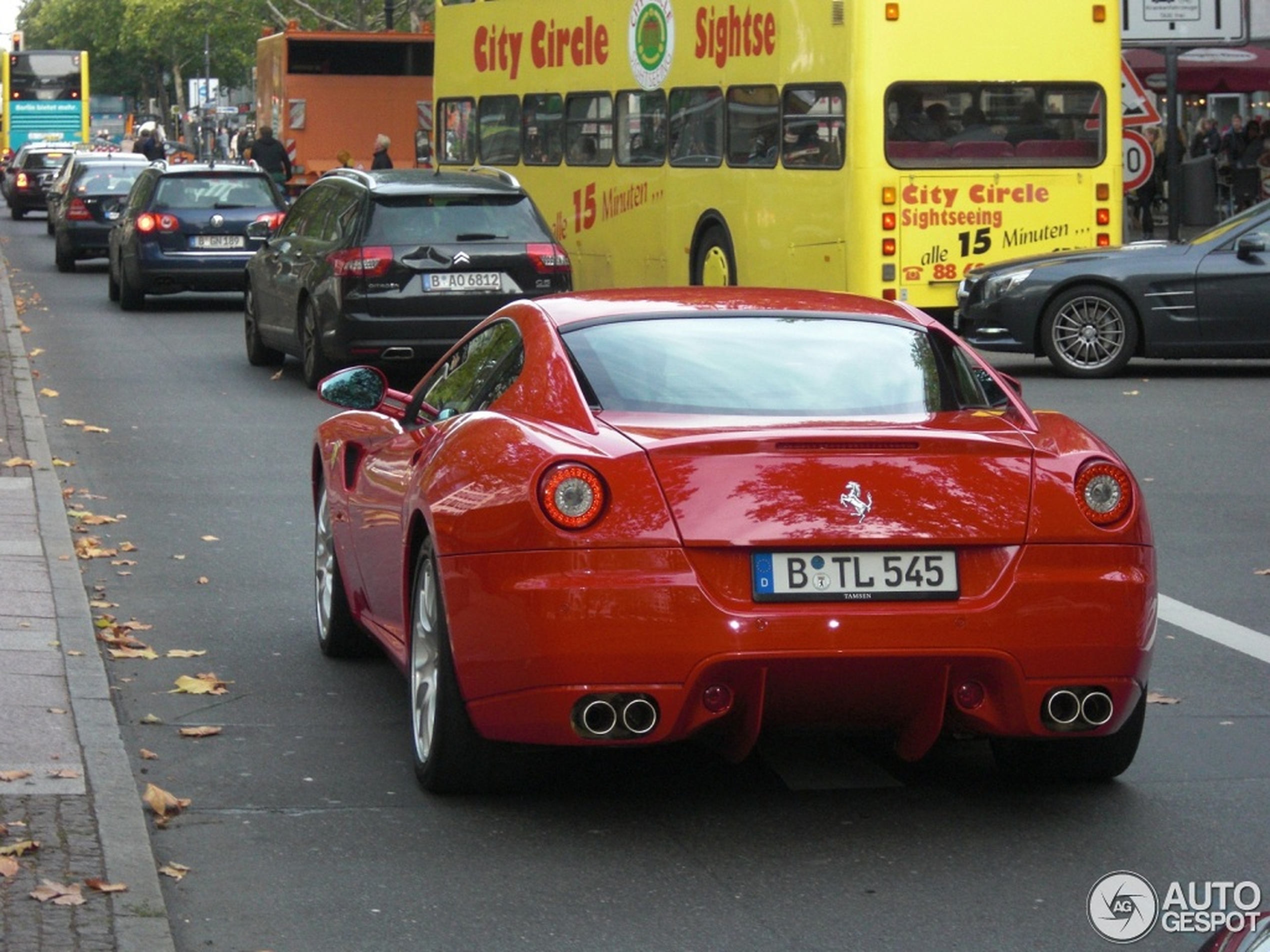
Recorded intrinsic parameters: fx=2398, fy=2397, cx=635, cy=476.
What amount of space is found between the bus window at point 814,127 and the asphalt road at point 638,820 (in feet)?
34.5

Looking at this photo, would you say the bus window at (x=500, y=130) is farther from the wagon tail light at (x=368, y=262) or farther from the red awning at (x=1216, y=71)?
the red awning at (x=1216, y=71)

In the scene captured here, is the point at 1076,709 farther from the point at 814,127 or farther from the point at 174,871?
the point at 814,127

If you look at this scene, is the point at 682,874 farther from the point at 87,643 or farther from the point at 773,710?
the point at 87,643

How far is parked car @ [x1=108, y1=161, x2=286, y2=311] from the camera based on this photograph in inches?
1014

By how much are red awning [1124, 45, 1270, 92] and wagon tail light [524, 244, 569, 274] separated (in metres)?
19.2

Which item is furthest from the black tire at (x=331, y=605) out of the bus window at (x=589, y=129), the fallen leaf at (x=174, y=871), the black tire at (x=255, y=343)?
the bus window at (x=589, y=129)

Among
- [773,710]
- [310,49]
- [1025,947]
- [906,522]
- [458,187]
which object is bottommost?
[1025,947]

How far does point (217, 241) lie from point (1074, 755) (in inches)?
827

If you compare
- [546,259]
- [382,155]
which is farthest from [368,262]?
[382,155]

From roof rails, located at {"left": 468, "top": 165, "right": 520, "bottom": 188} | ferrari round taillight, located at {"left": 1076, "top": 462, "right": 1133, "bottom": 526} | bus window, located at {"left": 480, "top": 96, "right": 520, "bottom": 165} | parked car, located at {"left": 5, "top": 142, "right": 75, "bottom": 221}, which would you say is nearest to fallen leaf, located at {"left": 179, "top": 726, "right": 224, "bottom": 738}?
ferrari round taillight, located at {"left": 1076, "top": 462, "right": 1133, "bottom": 526}

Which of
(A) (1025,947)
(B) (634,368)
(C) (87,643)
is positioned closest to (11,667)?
(C) (87,643)

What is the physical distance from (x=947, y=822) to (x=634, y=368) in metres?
1.40

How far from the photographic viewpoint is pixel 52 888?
506 centimetres

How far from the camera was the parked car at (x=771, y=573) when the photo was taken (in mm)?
5445
